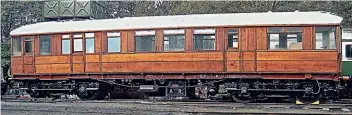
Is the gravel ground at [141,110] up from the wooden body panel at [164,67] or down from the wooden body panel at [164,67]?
down

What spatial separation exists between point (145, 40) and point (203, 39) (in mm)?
2261

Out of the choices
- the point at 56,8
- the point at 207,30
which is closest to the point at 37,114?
the point at 207,30

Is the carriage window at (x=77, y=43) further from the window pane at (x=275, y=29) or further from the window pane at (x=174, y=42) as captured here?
the window pane at (x=275, y=29)

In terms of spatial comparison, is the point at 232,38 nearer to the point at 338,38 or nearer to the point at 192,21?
the point at 192,21

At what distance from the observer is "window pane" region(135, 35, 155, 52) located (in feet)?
55.6

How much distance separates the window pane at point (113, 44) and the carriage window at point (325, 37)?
7.47 metres

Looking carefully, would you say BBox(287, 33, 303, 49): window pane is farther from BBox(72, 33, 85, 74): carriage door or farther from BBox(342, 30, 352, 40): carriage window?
BBox(72, 33, 85, 74): carriage door

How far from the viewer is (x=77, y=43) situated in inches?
711

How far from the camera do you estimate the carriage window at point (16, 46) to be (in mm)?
19109

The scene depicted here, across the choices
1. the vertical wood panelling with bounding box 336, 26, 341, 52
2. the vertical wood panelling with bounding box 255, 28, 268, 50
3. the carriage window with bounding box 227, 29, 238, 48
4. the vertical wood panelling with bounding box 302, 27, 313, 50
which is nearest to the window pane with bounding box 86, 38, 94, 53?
the carriage window with bounding box 227, 29, 238, 48

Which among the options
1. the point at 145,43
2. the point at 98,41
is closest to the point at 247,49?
the point at 145,43

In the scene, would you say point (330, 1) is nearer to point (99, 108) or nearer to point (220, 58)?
point (220, 58)

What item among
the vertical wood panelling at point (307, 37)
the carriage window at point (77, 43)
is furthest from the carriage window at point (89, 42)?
the vertical wood panelling at point (307, 37)

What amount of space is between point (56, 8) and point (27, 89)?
840cm
